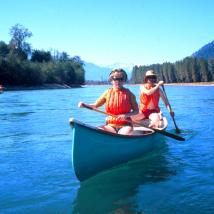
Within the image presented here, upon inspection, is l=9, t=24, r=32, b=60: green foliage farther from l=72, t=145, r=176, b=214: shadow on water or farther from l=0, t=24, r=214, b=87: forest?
l=72, t=145, r=176, b=214: shadow on water

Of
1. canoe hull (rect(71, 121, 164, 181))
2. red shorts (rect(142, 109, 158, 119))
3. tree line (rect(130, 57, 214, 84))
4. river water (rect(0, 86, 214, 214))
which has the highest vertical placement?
tree line (rect(130, 57, 214, 84))

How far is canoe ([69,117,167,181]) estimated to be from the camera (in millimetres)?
6418

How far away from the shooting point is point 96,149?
22.4 feet

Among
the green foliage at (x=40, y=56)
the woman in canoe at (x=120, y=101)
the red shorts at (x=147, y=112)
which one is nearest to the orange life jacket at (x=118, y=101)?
the woman in canoe at (x=120, y=101)

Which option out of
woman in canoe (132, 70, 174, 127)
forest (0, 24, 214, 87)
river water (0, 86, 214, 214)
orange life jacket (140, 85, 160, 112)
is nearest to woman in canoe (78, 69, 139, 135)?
river water (0, 86, 214, 214)

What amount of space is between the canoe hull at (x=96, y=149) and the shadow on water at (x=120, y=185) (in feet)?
0.64

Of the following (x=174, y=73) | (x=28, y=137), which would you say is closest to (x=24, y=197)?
(x=28, y=137)

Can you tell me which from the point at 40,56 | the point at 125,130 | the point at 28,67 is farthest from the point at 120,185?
the point at 40,56

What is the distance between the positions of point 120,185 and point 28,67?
77342 millimetres

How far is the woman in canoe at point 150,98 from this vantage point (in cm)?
952

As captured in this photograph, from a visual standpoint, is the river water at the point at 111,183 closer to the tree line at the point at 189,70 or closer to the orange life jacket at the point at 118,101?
the orange life jacket at the point at 118,101

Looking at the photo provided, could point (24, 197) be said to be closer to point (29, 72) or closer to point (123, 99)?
point (123, 99)

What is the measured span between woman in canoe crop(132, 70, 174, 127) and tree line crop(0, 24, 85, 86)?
66.9 m

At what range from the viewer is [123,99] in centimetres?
755
